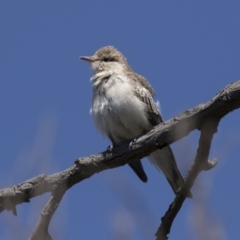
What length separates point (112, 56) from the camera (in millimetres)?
9641

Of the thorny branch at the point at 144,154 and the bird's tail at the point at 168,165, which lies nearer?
the thorny branch at the point at 144,154

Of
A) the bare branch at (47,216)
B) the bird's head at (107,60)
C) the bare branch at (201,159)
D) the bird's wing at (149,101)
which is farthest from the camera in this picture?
the bird's head at (107,60)

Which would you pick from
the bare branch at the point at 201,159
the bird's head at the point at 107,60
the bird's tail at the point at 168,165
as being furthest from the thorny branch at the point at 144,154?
the bird's head at the point at 107,60

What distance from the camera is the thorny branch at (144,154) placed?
494 centimetres

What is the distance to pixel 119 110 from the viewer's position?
788 centimetres

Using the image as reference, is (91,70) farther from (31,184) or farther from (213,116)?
(213,116)

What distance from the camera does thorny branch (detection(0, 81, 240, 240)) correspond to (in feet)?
16.2

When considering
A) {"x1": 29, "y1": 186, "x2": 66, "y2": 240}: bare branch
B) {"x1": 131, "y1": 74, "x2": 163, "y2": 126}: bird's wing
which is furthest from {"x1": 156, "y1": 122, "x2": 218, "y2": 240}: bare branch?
{"x1": 131, "y1": 74, "x2": 163, "y2": 126}: bird's wing

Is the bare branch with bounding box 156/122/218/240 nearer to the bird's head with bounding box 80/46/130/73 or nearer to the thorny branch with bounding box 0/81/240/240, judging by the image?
the thorny branch with bounding box 0/81/240/240

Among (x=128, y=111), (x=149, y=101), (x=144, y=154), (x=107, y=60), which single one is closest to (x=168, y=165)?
(x=149, y=101)

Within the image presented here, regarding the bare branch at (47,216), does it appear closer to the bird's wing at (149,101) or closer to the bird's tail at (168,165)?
the bird's wing at (149,101)

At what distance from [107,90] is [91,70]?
1.35 meters

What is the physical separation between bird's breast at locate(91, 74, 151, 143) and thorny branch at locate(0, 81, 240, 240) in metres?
1.53

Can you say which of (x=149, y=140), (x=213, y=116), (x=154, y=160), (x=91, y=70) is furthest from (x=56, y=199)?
(x=91, y=70)
